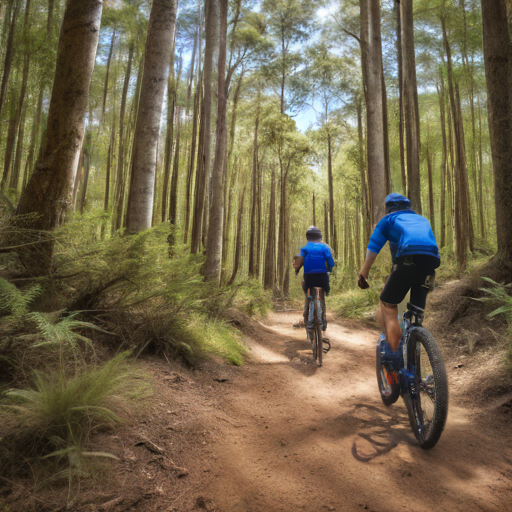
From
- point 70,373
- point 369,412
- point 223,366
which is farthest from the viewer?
point 223,366

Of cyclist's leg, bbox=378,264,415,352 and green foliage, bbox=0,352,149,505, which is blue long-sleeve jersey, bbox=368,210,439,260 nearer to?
cyclist's leg, bbox=378,264,415,352

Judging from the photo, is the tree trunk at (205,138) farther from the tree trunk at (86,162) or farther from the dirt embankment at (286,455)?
the tree trunk at (86,162)

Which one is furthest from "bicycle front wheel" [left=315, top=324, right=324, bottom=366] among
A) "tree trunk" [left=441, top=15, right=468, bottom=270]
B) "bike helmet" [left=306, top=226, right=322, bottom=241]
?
"tree trunk" [left=441, top=15, right=468, bottom=270]

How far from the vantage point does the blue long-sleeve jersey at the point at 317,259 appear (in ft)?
17.1

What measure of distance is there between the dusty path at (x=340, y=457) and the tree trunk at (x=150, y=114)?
8.86 feet

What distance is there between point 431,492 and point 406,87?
9.14 metres

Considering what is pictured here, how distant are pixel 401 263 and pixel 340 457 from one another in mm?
1490

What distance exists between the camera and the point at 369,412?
308 cm

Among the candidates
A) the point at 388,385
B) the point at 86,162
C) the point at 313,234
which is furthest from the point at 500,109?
the point at 86,162

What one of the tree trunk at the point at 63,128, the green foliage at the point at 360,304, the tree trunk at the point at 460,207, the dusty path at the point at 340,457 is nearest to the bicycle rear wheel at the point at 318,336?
the dusty path at the point at 340,457

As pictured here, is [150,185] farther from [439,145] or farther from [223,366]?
[439,145]

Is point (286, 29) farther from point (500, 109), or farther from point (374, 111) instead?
point (500, 109)

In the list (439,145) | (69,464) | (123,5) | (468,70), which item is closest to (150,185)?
(69,464)

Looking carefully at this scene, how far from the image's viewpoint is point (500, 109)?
4.77 meters
